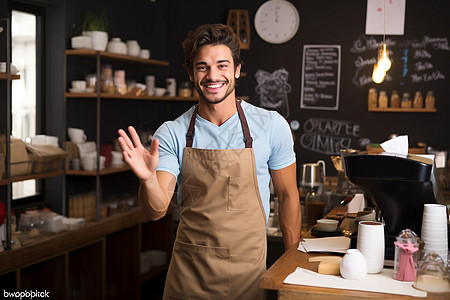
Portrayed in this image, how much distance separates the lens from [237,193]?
2.23 m

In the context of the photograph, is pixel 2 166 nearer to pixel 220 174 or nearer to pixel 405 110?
pixel 220 174

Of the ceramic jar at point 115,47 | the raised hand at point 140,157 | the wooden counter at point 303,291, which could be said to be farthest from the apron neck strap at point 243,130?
the ceramic jar at point 115,47

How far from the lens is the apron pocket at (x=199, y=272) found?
7.22 feet

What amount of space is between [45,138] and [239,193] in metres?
2.15

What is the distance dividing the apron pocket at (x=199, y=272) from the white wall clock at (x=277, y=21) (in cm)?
397

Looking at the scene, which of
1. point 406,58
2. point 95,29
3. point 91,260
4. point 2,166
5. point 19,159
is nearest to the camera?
point 2,166

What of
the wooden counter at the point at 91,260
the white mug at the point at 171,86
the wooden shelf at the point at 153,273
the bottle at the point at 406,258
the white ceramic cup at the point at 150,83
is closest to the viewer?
the bottle at the point at 406,258

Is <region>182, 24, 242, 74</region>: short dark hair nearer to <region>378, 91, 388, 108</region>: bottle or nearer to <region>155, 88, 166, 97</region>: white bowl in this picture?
<region>155, 88, 166, 97</region>: white bowl

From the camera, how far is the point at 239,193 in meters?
2.24

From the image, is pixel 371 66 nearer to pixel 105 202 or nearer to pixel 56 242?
pixel 105 202

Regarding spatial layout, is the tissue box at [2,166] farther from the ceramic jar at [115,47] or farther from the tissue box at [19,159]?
the ceramic jar at [115,47]

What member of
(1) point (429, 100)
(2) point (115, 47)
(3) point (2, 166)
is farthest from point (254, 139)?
(1) point (429, 100)

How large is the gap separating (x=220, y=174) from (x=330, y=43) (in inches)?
151

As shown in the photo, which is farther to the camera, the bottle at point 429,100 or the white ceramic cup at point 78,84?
the bottle at point 429,100
